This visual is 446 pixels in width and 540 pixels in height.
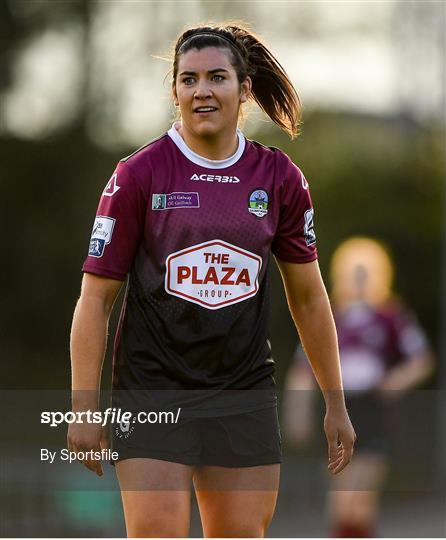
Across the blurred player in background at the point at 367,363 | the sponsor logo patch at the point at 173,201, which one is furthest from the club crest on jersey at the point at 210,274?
the blurred player in background at the point at 367,363

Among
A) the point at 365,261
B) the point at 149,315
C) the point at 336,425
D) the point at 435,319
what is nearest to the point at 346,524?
the point at 365,261

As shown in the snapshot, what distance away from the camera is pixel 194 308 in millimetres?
4562

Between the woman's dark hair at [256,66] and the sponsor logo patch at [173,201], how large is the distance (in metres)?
0.50

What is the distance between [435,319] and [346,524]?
9.12 m

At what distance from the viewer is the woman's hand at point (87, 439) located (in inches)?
175

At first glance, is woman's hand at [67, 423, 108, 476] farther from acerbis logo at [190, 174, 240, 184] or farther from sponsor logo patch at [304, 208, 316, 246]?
sponsor logo patch at [304, 208, 316, 246]

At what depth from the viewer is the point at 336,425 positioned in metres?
4.93

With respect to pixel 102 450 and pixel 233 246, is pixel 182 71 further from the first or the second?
pixel 102 450

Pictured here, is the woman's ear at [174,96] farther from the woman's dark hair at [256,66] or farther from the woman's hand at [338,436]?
the woman's hand at [338,436]

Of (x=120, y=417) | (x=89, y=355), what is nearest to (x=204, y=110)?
(x=89, y=355)

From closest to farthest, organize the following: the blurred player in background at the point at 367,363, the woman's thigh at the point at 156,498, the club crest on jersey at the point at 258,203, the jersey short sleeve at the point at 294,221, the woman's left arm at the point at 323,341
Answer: the woman's thigh at the point at 156,498, the club crest on jersey at the point at 258,203, the jersey short sleeve at the point at 294,221, the woman's left arm at the point at 323,341, the blurred player in background at the point at 367,363

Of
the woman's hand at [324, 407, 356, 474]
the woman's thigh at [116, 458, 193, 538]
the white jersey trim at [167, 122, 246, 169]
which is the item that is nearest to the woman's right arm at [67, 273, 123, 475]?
the woman's thigh at [116, 458, 193, 538]

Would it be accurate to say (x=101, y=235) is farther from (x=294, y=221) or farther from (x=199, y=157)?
(x=294, y=221)

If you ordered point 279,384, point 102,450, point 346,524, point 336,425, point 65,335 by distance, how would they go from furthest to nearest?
1. point 65,335
2. point 279,384
3. point 346,524
4. point 336,425
5. point 102,450
